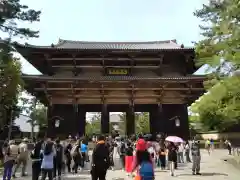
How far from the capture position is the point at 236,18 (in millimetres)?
10594

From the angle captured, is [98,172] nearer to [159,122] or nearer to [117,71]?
[159,122]

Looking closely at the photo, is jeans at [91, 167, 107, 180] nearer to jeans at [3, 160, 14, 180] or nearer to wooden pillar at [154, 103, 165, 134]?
jeans at [3, 160, 14, 180]

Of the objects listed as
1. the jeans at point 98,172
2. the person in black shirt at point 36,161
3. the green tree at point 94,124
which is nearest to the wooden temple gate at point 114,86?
the person in black shirt at point 36,161

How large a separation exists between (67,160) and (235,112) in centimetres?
837

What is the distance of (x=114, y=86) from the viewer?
22.7 m

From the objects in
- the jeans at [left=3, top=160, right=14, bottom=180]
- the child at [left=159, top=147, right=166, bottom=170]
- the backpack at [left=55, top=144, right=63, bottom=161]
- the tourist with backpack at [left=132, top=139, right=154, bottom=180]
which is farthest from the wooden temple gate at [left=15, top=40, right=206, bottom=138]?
the tourist with backpack at [left=132, top=139, right=154, bottom=180]

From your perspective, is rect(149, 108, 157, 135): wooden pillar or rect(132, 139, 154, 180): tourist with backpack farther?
rect(149, 108, 157, 135): wooden pillar

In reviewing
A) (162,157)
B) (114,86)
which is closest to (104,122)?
(114,86)

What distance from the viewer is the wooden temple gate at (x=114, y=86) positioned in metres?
22.6

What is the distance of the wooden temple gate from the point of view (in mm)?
22594

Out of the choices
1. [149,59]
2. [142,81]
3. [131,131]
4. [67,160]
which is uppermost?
[149,59]

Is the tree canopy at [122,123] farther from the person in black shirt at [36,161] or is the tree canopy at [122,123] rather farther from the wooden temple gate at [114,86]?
the person in black shirt at [36,161]

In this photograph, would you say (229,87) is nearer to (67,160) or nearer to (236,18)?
(236,18)

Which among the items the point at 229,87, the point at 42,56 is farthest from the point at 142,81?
the point at 229,87
